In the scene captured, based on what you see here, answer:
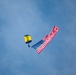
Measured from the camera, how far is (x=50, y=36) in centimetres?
3631

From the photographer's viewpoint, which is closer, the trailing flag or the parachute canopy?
the trailing flag

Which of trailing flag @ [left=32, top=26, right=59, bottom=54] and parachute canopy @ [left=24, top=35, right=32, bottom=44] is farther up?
parachute canopy @ [left=24, top=35, right=32, bottom=44]

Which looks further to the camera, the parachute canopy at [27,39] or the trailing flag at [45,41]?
the parachute canopy at [27,39]

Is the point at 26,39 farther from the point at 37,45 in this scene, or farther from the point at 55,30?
the point at 55,30

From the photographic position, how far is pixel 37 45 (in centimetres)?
3688

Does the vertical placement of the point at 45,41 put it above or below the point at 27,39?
below

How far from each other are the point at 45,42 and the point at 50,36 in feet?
5.46

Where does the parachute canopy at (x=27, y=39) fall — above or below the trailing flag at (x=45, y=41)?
above

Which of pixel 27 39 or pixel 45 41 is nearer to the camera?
pixel 45 41

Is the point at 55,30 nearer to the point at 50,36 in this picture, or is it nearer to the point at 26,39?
the point at 50,36

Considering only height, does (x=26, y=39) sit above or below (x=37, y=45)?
above

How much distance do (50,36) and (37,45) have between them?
315cm

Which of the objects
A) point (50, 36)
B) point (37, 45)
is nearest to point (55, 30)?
point (50, 36)

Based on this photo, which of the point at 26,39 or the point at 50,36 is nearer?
the point at 50,36
